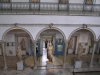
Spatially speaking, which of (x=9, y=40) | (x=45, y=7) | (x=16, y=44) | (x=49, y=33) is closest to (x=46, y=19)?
(x=45, y=7)

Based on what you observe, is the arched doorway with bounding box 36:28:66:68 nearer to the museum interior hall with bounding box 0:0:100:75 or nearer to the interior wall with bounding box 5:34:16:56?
the museum interior hall with bounding box 0:0:100:75

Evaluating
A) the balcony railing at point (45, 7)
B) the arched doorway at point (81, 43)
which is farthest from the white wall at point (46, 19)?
the arched doorway at point (81, 43)

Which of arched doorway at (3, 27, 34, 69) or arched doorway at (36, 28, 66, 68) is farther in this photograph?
arched doorway at (36, 28, 66, 68)

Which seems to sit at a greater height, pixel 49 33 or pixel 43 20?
pixel 43 20

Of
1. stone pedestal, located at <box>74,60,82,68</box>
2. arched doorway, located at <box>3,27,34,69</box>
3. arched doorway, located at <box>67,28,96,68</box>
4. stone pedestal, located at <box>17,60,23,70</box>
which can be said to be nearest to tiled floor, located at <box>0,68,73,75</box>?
stone pedestal, located at <box>17,60,23,70</box>

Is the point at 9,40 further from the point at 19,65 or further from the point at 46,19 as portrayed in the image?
the point at 46,19

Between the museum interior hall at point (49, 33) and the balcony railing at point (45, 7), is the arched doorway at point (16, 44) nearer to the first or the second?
the museum interior hall at point (49, 33)

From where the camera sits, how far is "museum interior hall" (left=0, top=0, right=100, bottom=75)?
1014 cm

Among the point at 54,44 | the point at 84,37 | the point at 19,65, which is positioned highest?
the point at 84,37

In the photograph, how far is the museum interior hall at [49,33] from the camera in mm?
10141

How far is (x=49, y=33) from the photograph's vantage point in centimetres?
1292

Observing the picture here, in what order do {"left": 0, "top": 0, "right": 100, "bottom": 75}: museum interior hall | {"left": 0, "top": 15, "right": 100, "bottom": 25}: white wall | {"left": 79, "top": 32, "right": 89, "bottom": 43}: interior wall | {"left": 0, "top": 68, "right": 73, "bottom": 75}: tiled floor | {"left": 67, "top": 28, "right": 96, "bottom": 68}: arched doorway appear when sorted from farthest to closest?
{"left": 79, "top": 32, "right": 89, "bottom": 43}: interior wall, {"left": 67, "top": 28, "right": 96, "bottom": 68}: arched doorway, {"left": 0, "top": 68, "right": 73, "bottom": 75}: tiled floor, {"left": 0, "top": 0, "right": 100, "bottom": 75}: museum interior hall, {"left": 0, "top": 15, "right": 100, "bottom": 25}: white wall

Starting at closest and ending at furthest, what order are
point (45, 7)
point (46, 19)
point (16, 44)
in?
point (46, 19) < point (45, 7) < point (16, 44)

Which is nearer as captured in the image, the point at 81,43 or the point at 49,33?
the point at 49,33
